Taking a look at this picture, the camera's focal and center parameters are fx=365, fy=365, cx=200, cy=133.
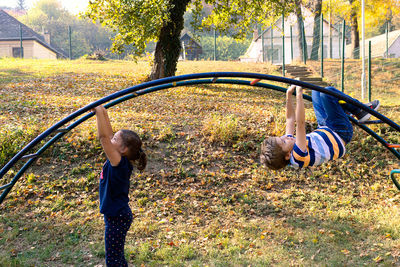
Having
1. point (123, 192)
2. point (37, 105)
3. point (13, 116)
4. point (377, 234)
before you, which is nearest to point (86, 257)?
point (123, 192)

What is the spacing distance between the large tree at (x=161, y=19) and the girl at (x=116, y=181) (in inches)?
322

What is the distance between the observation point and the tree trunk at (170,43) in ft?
40.3

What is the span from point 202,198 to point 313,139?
11.5 feet

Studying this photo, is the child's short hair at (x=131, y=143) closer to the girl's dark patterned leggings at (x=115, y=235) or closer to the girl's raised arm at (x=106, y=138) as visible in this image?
the girl's raised arm at (x=106, y=138)

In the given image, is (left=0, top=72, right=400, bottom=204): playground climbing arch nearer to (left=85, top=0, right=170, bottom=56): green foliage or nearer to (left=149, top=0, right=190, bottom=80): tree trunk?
(left=85, top=0, right=170, bottom=56): green foliage

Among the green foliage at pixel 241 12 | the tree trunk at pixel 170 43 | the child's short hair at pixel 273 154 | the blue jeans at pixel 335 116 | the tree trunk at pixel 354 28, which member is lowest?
the child's short hair at pixel 273 154

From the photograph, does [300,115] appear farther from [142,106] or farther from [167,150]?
[142,106]

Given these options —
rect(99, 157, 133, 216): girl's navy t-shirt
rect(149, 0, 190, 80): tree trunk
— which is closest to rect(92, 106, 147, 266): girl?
rect(99, 157, 133, 216): girl's navy t-shirt

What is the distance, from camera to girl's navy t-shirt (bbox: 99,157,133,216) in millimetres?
3389

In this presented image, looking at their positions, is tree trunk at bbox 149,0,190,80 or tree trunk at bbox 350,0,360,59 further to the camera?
tree trunk at bbox 350,0,360,59

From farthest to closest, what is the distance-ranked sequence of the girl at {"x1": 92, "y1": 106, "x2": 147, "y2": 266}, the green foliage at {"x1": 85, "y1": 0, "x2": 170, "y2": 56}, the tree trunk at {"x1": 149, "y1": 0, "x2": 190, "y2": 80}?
the tree trunk at {"x1": 149, "y1": 0, "x2": 190, "y2": 80}, the green foliage at {"x1": 85, "y1": 0, "x2": 170, "y2": 56}, the girl at {"x1": 92, "y1": 106, "x2": 147, "y2": 266}

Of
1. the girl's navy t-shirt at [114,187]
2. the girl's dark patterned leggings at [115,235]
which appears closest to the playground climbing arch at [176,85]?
the girl's navy t-shirt at [114,187]

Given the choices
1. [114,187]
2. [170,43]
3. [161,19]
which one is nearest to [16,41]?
[170,43]

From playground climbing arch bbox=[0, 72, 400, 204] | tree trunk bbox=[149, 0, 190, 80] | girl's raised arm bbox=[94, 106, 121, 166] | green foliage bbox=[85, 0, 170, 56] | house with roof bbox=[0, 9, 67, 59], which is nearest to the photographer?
girl's raised arm bbox=[94, 106, 121, 166]
